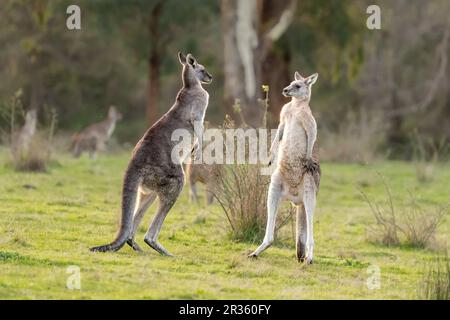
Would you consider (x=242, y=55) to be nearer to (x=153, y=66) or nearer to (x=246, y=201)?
(x=153, y=66)

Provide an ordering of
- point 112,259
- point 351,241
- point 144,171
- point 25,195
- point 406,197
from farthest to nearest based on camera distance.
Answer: point 406,197
point 25,195
point 351,241
point 144,171
point 112,259

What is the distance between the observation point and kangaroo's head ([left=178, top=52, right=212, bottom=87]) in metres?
10.2

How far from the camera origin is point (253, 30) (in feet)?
78.1

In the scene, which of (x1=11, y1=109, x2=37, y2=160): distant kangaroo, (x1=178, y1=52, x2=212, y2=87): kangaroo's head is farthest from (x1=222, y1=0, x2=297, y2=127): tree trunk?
(x1=178, y1=52, x2=212, y2=87): kangaroo's head

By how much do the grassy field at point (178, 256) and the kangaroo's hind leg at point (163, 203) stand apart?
129 millimetres

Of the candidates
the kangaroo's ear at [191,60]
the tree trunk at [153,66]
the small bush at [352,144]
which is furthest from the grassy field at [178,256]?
the tree trunk at [153,66]

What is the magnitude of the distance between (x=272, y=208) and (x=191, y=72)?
6.64ft

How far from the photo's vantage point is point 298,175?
29.8 feet

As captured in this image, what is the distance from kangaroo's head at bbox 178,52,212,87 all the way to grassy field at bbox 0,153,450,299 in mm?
1723

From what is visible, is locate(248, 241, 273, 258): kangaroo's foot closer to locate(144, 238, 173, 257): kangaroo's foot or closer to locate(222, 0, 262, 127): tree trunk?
locate(144, 238, 173, 257): kangaroo's foot

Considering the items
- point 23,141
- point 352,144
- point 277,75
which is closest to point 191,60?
point 23,141
